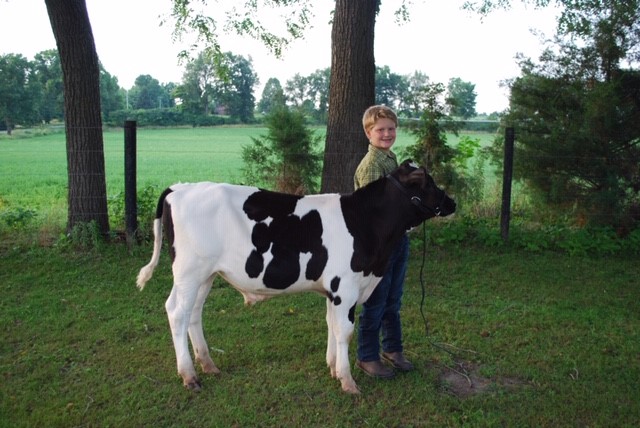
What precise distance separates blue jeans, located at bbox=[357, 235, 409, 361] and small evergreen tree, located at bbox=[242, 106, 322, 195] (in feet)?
18.9

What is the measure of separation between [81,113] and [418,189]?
573 centimetres

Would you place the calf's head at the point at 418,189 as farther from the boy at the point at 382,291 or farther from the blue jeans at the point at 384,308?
the blue jeans at the point at 384,308

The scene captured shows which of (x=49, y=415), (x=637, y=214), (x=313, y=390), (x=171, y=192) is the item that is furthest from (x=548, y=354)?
(x=637, y=214)

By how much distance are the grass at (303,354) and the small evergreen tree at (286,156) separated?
141 inches

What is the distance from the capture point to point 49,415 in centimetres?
377

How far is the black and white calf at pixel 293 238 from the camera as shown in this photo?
4.05m

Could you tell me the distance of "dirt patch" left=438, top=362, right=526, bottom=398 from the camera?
425cm

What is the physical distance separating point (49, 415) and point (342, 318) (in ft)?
7.05

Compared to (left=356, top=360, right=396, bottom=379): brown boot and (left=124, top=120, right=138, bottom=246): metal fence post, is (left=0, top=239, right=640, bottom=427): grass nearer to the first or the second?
(left=356, top=360, right=396, bottom=379): brown boot

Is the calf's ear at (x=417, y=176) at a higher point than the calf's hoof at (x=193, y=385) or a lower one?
higher

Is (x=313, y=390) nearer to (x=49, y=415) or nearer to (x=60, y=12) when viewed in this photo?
(x=49, y=415)

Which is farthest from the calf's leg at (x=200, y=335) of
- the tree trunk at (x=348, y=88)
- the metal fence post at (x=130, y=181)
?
the tree trunk at (x=348, y=88)

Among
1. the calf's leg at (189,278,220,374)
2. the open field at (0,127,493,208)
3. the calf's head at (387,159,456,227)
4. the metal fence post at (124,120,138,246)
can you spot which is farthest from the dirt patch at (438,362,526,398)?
the open field at (0,127,493,208)

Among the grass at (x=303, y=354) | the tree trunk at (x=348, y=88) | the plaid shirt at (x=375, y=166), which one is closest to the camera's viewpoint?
the grass at (x=303, y=354)
